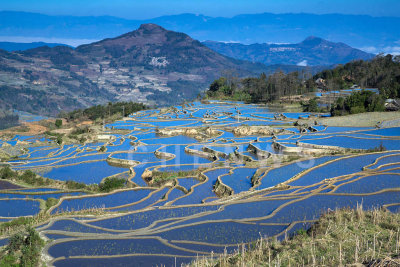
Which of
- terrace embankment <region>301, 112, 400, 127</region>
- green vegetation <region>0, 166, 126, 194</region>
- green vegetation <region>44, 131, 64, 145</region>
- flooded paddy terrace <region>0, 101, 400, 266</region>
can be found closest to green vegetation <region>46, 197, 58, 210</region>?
flooded paddy terrace <region>0, 101, 400, 266</region>

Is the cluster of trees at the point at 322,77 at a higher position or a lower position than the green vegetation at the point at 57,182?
higher

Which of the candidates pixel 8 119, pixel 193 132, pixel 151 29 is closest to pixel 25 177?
pixel 193 132

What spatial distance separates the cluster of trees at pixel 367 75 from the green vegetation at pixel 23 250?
117 ft

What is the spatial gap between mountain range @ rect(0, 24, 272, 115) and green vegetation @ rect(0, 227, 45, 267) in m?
54.5

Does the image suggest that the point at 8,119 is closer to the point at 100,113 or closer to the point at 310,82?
the point at 100,113

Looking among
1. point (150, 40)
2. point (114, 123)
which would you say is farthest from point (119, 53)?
point (114, 123)

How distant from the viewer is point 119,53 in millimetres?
143500

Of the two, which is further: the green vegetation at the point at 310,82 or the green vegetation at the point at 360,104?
the green vegetation at the point at 310,82

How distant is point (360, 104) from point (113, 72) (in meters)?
102

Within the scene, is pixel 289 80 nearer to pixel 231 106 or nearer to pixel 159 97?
pixel 231 106

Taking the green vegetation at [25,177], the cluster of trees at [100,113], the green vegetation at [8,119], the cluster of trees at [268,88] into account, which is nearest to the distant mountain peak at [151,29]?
the cluster of trees at [268,88]

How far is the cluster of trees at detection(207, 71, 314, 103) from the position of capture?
46125 mm

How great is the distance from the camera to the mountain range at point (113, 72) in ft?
274

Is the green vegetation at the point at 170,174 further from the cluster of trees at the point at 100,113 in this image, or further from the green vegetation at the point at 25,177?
the cluster of trees at the point at 100,113
